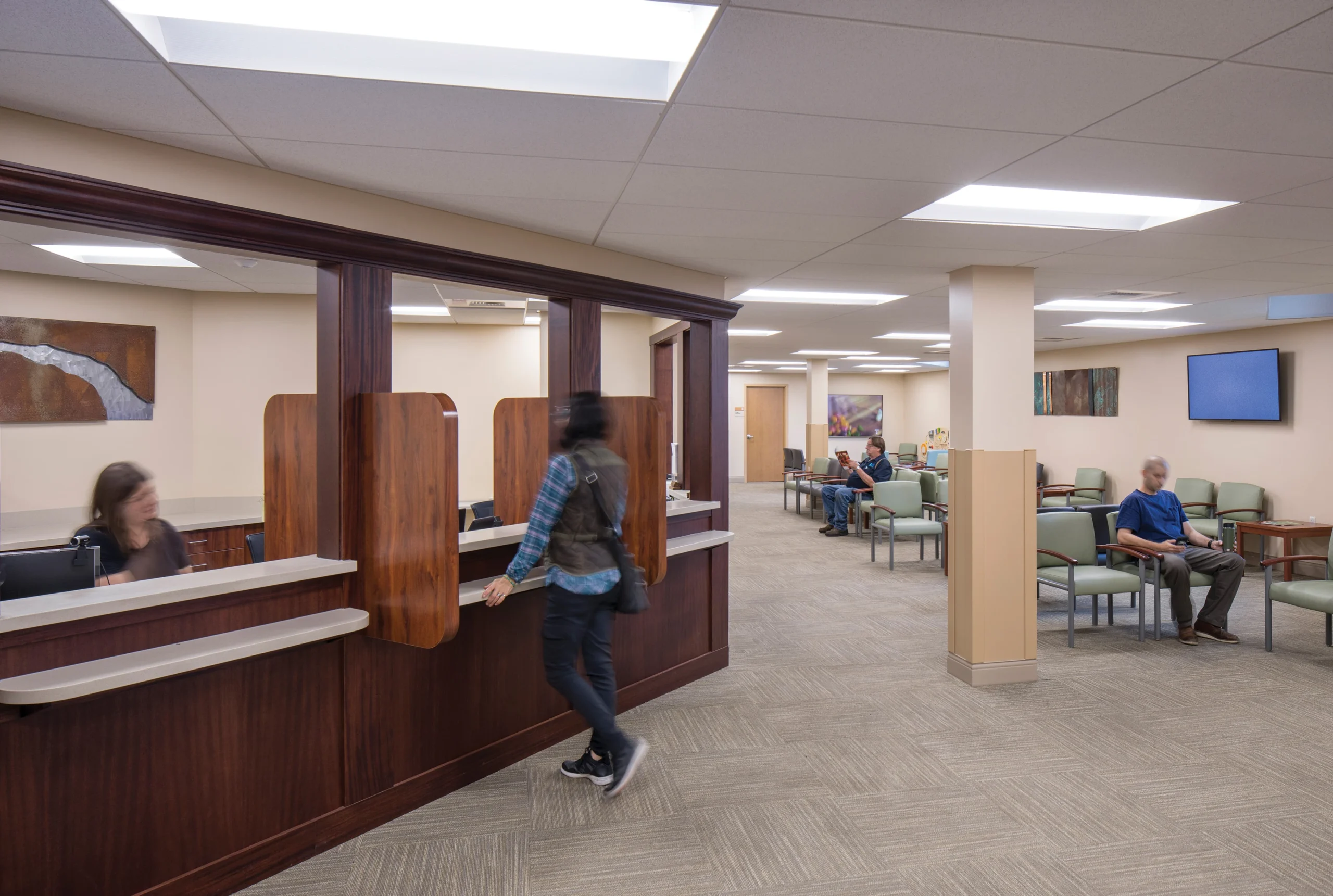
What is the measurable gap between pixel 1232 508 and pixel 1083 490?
193cm

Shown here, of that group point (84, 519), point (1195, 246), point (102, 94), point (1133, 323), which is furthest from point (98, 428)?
point (1133, 323)

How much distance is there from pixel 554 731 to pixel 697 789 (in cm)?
75

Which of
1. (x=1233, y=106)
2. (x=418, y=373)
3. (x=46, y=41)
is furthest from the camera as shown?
(x=418, y=373)

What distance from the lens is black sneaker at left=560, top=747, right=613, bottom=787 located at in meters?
3.01

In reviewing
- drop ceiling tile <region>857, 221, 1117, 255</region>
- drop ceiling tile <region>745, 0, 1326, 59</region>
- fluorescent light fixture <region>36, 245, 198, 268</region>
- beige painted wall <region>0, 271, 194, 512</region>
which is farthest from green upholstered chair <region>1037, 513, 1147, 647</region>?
beige painted wall <region>0, 271, 194, 512</region>

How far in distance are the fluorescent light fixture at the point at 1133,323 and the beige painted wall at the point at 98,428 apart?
7.43 m

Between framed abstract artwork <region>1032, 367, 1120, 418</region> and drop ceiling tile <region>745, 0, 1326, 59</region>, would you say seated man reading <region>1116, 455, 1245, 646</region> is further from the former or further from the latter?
framed abstract artwork <region>1032, 367, 1120, 418</region>

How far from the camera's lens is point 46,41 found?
1.61m

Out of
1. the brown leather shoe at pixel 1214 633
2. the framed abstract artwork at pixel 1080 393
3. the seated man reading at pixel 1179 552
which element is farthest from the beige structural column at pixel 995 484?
the framed abstract artwork at pixel 1080 393

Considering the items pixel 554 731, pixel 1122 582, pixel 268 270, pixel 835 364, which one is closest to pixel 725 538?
pixel 554 731

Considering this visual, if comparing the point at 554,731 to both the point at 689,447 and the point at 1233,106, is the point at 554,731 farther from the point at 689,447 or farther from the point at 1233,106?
the point at 1233,106

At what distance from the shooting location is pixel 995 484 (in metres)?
4.18

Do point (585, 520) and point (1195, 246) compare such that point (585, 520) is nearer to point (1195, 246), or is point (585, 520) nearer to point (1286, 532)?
point (1195, 246)

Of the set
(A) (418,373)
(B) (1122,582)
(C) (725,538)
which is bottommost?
(B) (1122,582)
